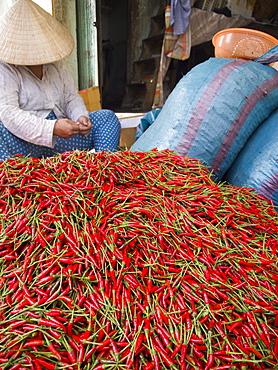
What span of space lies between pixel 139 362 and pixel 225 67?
194 centimetres

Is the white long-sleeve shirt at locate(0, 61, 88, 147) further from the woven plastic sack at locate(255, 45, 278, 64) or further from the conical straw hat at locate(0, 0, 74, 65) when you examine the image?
the woven plastic sack at locate(255, 45, 278, 64)

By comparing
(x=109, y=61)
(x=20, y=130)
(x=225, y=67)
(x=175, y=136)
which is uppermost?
(x=225, y=67)

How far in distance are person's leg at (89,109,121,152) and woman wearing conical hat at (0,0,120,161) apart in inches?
1.0

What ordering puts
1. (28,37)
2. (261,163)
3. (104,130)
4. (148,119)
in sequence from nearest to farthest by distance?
(261,163), (28,37), (104,130), (148,119)

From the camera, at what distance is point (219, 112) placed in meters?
1.93

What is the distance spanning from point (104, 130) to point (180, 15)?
332cm

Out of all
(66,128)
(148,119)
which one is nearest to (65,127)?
(66,128)

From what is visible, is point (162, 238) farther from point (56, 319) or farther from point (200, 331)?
point (56, 319)

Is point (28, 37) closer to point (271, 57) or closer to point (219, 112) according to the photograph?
point (219, 112)

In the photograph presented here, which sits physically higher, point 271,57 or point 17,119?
point 271,57

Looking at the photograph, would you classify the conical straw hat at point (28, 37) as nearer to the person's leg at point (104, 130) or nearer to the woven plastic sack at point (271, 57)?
the person's leg at point (104, 130)

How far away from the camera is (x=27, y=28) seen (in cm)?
225

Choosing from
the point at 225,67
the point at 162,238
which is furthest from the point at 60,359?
the point at 225,67

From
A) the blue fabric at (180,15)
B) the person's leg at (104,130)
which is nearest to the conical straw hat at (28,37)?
the person's leg at (104,130)
